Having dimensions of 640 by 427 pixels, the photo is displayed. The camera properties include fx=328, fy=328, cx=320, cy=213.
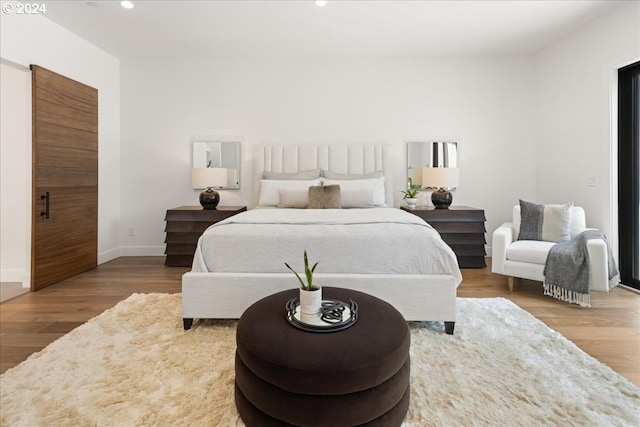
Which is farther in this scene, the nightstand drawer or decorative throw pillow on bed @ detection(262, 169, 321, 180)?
decorative throw pillow on bed @ detection(262, 169, 321, 180)

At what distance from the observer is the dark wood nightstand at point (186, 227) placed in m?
3.98

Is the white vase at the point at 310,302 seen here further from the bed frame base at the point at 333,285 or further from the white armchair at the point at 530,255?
the white armchair at the point at 530,255

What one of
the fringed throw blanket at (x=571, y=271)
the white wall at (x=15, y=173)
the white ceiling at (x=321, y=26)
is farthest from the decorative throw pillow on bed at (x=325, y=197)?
the white wall at (x=15, y=173)

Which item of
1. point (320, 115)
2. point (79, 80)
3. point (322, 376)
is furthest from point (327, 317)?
point (79, 80)

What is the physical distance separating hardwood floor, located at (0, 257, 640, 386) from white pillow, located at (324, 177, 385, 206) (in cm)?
132

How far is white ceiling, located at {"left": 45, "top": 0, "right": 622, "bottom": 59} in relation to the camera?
3.16 m

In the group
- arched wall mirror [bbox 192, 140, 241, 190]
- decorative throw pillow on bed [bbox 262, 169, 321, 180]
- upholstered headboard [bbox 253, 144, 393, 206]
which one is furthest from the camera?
arched wall mirror [bbox 192, 140, 241, 190]

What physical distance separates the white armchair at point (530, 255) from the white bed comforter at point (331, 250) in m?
1.23

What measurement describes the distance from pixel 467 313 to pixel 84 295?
131 inches

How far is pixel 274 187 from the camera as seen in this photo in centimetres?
404

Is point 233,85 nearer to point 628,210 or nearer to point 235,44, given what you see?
point 235,44

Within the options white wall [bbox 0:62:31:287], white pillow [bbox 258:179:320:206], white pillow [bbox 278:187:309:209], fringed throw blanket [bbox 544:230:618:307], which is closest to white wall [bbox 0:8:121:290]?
white wall [bbox 0:62:31:287]

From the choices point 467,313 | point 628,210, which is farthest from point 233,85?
point 628,210

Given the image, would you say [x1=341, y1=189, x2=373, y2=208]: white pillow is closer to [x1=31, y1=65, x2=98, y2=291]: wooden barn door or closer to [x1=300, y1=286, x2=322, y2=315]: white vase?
[x1=300, y1=286, x2=322, y2=315]: white vase
